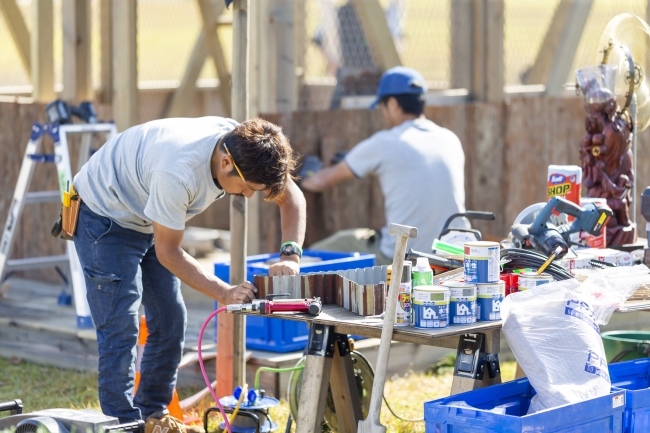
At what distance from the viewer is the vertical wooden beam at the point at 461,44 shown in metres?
7.58

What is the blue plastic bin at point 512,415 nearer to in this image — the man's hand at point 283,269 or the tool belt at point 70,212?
the man's hand at point 283,269

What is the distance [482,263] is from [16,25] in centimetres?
612

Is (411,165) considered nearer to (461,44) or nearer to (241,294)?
(461,44)

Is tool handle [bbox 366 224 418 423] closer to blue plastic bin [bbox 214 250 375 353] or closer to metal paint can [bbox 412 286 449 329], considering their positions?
metal paint can [bbox 412 286 449 329]

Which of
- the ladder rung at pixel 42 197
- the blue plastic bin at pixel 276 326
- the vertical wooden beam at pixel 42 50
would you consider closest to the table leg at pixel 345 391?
the blue plastic bin at pixel 276 326

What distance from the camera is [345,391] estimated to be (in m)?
4.03

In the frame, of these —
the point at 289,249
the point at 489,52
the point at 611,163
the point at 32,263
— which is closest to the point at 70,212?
the point at 289,249

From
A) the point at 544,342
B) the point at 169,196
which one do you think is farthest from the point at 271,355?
the point at 544,342

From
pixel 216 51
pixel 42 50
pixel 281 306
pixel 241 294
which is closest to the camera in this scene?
pixel 281 306

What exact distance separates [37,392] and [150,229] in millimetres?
1819

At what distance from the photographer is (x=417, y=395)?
5309 millimetres

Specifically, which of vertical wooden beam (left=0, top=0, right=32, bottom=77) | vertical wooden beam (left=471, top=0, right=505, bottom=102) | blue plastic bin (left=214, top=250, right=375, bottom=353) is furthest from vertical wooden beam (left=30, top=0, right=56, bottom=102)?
vertical wooden beam (left=471, top=0, right=505, bottom=102)

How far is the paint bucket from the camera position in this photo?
3367mm

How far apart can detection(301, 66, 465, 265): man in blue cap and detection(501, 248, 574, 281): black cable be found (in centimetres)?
187
